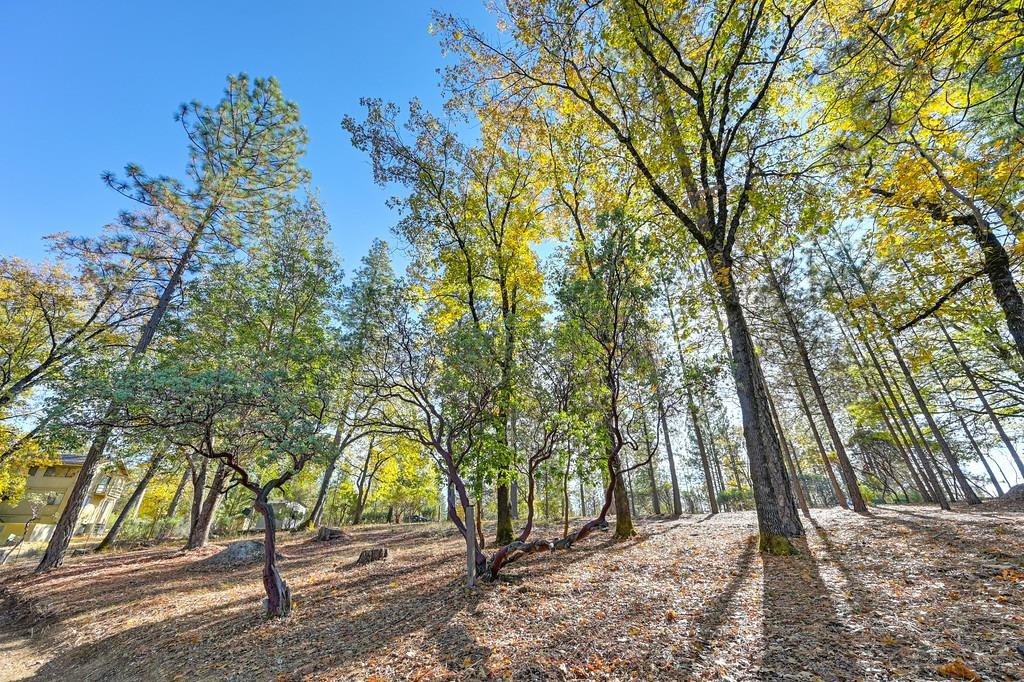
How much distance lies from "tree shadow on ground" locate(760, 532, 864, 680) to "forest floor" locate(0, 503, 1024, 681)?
0.02 meters

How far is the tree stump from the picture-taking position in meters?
11.5

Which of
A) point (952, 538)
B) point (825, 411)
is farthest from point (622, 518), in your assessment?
point (825, 411)

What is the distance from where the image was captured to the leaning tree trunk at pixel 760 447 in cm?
756

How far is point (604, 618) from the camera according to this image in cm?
531

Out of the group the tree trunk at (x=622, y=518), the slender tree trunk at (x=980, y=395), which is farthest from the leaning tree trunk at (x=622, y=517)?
the slender tree trunk at (x=980, y=395)

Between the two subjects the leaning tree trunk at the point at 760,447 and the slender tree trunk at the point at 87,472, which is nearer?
the leaning tree trunk at the point at 760,447

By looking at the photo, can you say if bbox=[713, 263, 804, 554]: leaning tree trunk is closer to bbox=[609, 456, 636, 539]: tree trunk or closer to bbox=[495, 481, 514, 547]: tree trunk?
bbox=[609, 456, 636, 539]: tree trunk

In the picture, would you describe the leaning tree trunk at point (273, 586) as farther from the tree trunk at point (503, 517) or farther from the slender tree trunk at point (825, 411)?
the slender tree trunk at point (825, 411)

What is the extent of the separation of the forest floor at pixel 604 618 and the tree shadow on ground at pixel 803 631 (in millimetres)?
24

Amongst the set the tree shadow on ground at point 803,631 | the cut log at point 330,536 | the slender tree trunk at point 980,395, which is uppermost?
the slender tree trunk at point 980,395

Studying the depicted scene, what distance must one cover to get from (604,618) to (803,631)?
2391 mm

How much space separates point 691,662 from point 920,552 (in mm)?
5601

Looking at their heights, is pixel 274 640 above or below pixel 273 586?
below

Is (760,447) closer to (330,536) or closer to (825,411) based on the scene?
(825,411)
